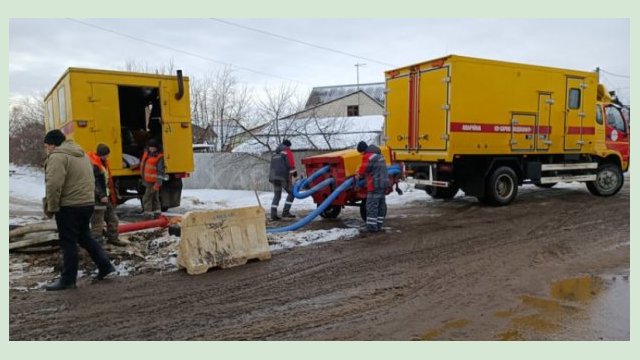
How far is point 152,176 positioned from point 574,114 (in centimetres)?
1016

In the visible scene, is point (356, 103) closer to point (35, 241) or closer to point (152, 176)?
point (152, 176)

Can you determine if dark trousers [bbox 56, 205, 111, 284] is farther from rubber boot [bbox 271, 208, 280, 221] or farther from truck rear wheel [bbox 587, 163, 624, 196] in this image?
truck rear wheel [bbox 587, 163, 624, 196]

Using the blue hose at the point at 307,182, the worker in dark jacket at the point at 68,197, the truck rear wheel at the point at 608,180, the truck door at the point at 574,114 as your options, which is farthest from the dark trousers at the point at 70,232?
the truck rear wheel at the point at 608,180

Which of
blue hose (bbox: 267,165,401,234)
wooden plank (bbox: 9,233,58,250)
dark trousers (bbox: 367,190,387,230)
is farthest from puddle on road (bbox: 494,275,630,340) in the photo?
wooden plank (bbox: 9,233,58,250)

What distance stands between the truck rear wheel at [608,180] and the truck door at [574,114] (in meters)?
1.43

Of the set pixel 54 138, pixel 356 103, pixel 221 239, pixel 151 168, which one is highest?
pixel 356 103

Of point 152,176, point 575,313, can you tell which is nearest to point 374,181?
point 575,313

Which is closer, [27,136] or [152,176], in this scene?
[152,176]

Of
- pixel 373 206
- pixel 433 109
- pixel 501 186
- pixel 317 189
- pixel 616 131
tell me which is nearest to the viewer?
pixel 373 206

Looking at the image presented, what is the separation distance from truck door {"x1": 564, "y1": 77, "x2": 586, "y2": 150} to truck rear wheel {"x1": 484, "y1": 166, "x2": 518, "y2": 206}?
190cm

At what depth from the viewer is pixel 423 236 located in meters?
8.08

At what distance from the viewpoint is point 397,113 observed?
11570 mm

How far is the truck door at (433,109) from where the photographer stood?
10203 millimetres

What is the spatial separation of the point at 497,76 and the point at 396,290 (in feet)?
23.1
